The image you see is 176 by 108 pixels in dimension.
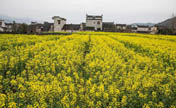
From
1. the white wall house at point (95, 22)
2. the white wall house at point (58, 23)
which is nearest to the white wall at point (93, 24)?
the white wall house at point (95, 22)

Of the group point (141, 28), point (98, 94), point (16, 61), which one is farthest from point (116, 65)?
point (141, 28)

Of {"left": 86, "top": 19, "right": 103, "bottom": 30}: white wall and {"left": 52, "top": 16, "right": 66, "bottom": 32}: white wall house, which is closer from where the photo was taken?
{"left": 52, "top": 16, "right": 66, "bottom": 32}: white wall house

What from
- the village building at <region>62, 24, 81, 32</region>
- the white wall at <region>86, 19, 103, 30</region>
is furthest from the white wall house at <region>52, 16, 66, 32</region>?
the white wall at <region>86, 19, 103, 30</region>

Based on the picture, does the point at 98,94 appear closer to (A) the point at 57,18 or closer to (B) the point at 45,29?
(A) the point at 57,18

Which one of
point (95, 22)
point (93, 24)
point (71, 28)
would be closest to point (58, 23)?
point (71, 28)

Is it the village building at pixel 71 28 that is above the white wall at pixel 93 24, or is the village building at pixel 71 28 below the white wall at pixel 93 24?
below

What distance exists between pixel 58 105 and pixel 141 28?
8906cm

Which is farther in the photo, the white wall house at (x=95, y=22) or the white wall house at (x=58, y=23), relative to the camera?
the white wall house at (x=95, y=22)

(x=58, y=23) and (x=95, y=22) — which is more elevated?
(x=95, y=22)

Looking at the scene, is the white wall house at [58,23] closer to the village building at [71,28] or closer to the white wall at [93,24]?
the village building at [71,28]

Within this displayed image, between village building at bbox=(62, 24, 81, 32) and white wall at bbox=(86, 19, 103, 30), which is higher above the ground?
white wall at bbox=(86, 19, 103, 30)

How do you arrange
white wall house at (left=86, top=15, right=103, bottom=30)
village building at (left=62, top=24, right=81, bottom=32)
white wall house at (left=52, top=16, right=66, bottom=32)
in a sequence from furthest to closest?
1. white wall house at (left=86, top=15, right=103, bottom=30)
2. white wall house at (left=52, top=16, right=66, bottom=32)
3. village building at (left=62, top=24, right=81, bottom=32)

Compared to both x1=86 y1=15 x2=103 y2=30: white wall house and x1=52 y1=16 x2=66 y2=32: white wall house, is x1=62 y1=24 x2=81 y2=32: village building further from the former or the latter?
x1=86 y1=15 x2=103 y2=30: white wall house

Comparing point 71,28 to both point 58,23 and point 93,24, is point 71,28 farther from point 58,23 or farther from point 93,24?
point 93,24
